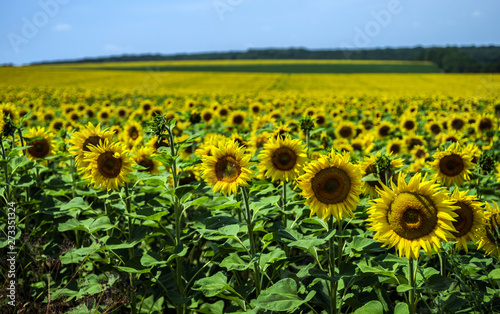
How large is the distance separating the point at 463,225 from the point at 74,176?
426 cm

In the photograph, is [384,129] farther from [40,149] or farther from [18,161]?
[18,161]

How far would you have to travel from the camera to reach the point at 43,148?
15.4 ft

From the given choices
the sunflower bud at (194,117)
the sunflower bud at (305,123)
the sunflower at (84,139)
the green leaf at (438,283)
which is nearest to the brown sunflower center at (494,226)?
the green leaf at (438,283)

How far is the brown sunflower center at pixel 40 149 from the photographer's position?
15.2 ft

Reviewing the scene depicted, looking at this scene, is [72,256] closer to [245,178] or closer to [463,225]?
[245,178]

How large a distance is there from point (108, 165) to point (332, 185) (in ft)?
6.47

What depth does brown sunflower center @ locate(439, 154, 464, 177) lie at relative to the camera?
3646mm

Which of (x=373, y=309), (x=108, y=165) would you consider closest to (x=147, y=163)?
(x=108, y=165)

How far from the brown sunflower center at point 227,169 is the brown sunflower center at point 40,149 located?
288 centimetres

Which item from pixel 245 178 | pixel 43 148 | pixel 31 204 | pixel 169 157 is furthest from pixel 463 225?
pixel 43 148

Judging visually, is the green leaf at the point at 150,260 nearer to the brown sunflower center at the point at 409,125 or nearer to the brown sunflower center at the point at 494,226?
the brown sunflower center at the point at 494,226

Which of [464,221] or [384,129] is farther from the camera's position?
[384,129]

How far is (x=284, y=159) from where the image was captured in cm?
329

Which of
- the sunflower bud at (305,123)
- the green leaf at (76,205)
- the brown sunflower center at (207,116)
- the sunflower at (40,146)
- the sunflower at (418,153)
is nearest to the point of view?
the green leaf at (76,205)
